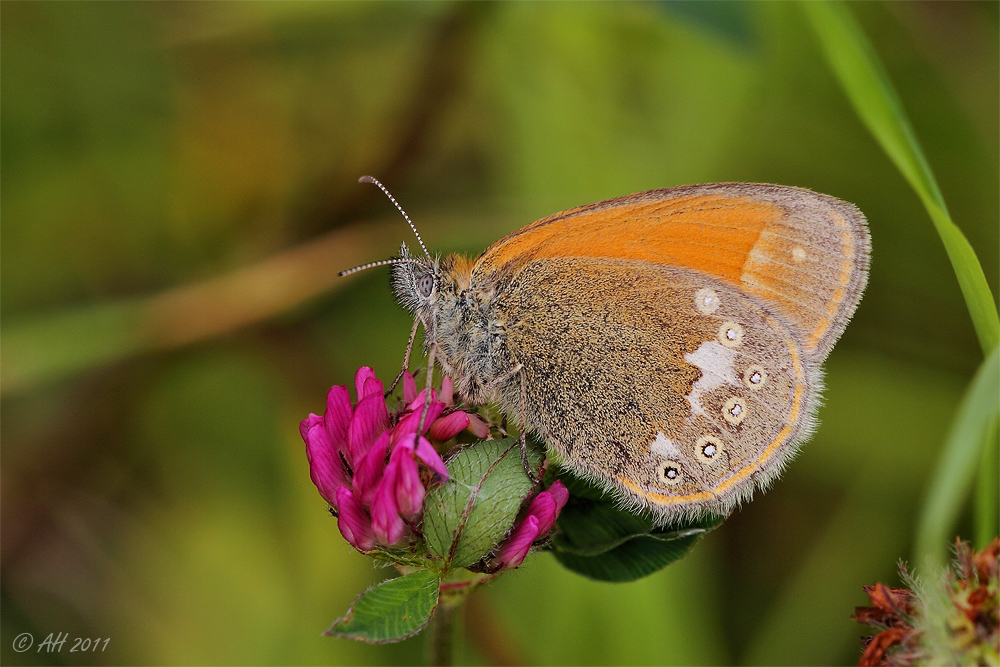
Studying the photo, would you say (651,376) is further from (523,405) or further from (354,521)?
(354,521)

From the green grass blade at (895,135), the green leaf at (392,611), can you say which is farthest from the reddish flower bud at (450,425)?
the green grass blade at (895,135)

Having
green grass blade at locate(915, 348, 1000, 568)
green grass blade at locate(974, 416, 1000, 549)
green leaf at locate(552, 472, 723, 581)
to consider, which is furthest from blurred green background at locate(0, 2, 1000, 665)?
green grass blade at locate(915, 348, 1000, 568)

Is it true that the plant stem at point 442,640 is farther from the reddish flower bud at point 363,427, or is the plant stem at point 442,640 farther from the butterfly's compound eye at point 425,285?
the butterfly's compound eye at point 425,285

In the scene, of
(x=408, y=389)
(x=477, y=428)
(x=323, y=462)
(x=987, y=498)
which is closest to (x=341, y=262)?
(x=408, y=389)

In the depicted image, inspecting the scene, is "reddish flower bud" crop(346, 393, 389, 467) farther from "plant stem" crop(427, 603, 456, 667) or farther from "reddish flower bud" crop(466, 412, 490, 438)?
"plant stem" crop(427, 603, 456, 667)

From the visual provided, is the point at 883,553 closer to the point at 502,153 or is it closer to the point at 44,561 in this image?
the point at 502,153

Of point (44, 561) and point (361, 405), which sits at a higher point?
point (361, 405)

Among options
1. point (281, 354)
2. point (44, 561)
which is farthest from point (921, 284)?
point (44, 561)
